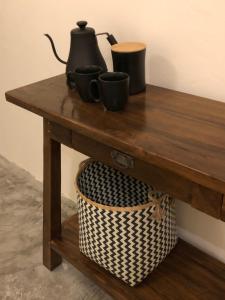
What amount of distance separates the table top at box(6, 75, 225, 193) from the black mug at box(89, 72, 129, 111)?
0.08ft

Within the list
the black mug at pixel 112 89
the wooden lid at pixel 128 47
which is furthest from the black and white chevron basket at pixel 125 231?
the wooden lid at pixel 128 47

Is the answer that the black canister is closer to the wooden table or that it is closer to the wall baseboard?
the wooden table

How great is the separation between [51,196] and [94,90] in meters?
0.43

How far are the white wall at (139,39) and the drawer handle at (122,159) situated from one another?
0.35 meters

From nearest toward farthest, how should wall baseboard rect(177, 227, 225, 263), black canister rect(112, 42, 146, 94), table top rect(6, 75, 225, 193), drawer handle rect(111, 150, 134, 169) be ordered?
table top rect(6, 75, 225, 193), drawer handle rect(111, 150, 134, 169), black canister rect(112, 42, 146, 94), wall baseboard rect(177, 227, 225, 263)

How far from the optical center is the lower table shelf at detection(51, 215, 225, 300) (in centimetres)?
116

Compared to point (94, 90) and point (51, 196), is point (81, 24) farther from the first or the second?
point (51, 196)

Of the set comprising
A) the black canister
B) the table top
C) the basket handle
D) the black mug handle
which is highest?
the black canister

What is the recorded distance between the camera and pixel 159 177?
866 mm

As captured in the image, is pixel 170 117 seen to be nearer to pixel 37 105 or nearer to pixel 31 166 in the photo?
pixel 37 105

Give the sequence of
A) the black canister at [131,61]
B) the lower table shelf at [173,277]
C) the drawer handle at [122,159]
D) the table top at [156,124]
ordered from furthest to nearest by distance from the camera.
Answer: the lower table shelf at [173,277] → the black canister at [131,61] → the drawer handle at [122,159] → the table top at [156,124]

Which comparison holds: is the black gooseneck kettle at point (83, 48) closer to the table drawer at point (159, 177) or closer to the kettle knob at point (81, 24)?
the kettle knob at point (81, 24)

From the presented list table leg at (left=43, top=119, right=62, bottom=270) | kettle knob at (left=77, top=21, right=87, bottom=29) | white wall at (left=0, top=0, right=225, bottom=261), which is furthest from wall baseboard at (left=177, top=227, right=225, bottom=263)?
kettle knob at (left=77, top=21, right=87, bottom=29)

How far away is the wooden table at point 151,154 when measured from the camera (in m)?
0.80
